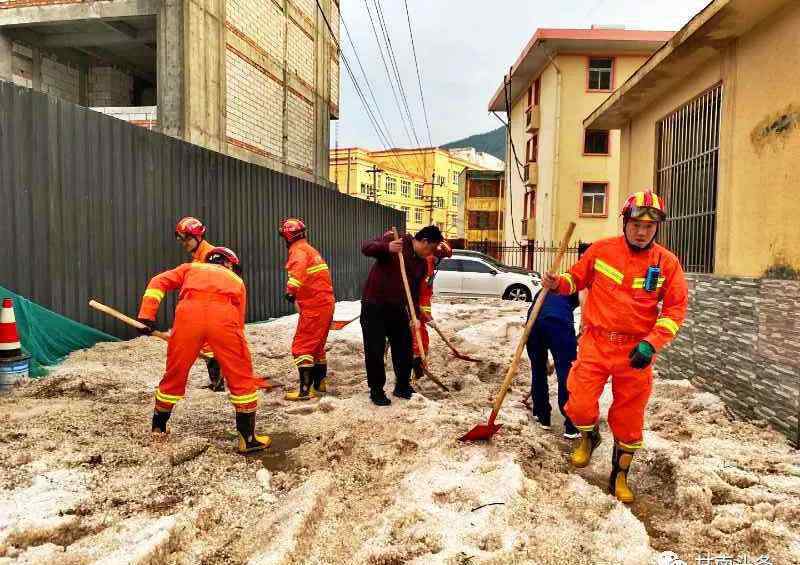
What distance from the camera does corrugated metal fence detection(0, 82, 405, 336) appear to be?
5246mm

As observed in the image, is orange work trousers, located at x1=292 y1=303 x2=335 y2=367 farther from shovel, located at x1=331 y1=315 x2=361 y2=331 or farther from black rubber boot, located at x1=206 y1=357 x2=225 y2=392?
shovel, located at x1=331 y1=315 x2=361 y2=331

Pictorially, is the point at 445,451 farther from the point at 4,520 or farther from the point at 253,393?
the point at 4,520

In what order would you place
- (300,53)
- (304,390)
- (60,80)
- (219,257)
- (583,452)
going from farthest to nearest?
(300,53) < (60,80) < (304,390) < (219,257) < (583,452)

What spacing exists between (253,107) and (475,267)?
7.42 metres

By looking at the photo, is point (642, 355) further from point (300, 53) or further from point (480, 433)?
point (300, 53)

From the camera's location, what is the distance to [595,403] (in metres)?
3.43

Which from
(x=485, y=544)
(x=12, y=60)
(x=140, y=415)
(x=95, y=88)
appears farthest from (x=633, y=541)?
(x=95, y=88)

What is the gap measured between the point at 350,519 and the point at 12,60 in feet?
49.8

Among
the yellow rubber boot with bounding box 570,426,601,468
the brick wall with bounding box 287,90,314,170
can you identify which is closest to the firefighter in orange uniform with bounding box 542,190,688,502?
the yellow rubber boot with bounding box 570,426,601,468

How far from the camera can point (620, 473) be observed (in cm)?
331

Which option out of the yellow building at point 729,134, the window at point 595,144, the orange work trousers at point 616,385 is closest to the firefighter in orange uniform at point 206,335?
the orange work trousers at point 616,385

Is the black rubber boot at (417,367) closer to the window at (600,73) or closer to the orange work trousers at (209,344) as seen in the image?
the orange work trousers at (209,344)

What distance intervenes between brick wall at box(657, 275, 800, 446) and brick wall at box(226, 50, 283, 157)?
11.4m

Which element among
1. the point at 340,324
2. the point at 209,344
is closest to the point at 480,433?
the point at 209,344
